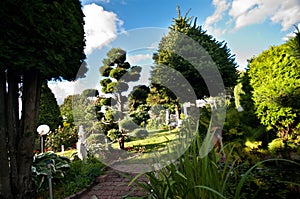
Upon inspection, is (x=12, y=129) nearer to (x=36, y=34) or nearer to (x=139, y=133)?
(x=36, y=34)

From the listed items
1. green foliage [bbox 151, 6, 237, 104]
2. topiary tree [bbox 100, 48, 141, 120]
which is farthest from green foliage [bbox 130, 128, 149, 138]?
green foliage [bbox 151, 6, 237, 104]

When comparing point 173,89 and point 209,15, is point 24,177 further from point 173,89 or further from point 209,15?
point 173,89

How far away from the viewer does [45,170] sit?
283cm

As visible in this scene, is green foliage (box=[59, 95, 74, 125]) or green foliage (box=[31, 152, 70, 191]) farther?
green foliage (box=[59, 95, 74, 125])

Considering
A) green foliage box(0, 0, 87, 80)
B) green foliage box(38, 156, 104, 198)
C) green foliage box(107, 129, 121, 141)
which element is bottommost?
green foliage box(38, 156, 104, 198)

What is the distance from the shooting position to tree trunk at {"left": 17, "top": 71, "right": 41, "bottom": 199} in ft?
7.20

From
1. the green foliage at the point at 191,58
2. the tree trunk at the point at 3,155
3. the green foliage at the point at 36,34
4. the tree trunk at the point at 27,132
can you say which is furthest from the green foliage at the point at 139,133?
the green foliage at the point at 36,34

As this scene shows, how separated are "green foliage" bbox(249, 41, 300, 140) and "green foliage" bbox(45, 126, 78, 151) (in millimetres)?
6051

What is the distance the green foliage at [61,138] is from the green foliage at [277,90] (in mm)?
6051

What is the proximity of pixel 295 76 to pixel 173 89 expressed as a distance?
11.6ft

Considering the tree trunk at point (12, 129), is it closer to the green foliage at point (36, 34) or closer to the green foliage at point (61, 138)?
the green foliage at point (36, 34)

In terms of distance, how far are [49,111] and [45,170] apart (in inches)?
177

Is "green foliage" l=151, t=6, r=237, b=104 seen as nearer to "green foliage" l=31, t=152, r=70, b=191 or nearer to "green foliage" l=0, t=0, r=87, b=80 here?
"green foliage" l=31, t=152, r=70, b=191

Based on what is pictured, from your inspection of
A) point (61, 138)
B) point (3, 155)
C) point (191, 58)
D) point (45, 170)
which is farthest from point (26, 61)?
point (61, 138)
